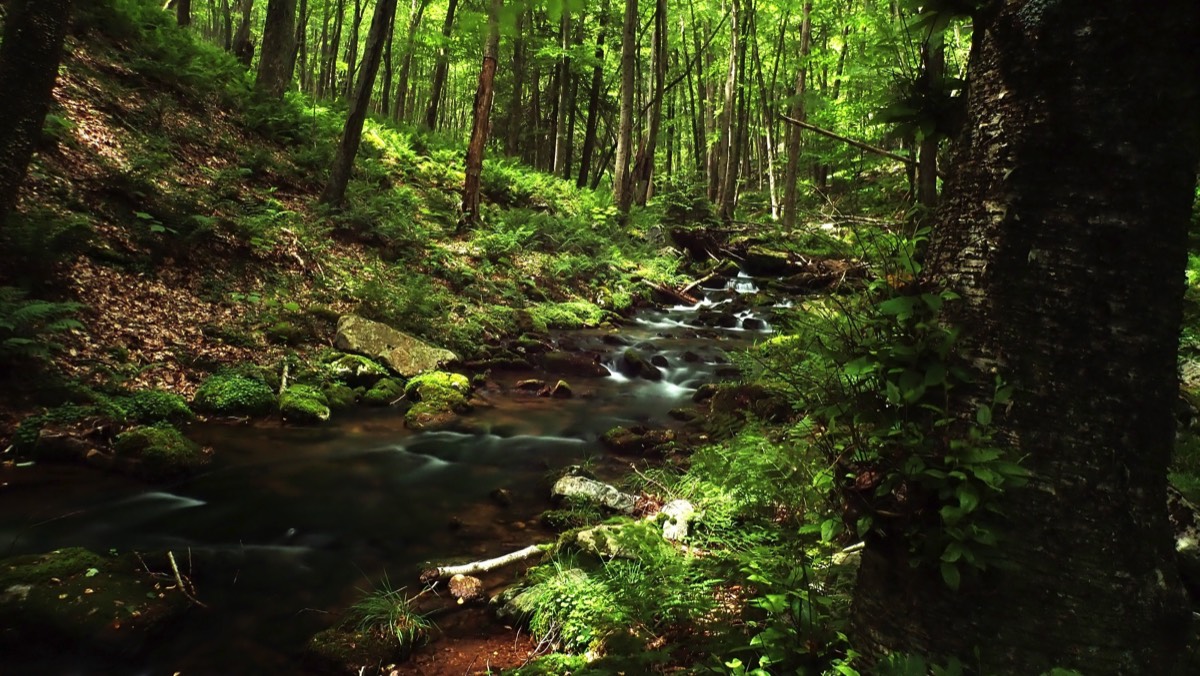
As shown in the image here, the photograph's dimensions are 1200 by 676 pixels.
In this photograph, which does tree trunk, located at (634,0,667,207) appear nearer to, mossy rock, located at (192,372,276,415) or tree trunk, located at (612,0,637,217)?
tree trunk, located at (612,0,637,217)

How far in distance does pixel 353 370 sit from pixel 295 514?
3649 mm

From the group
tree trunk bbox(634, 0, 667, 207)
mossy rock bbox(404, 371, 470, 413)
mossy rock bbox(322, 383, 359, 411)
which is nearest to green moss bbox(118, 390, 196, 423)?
mossy rock bbox(322, 383, 359, 411)

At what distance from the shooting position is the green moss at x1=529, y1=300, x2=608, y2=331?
13494mm

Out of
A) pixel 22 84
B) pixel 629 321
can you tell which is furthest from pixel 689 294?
pixel 22 84

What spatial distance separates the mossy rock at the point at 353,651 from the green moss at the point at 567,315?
9418 millimetres

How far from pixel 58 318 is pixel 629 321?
37.2 feet

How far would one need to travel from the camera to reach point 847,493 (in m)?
2.25

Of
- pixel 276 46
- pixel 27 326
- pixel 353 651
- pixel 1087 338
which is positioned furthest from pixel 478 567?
pixel 276 46

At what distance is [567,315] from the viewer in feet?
46.7

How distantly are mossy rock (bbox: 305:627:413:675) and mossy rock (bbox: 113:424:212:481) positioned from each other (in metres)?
3.42

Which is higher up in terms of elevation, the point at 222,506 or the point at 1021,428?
the point at 1021,428

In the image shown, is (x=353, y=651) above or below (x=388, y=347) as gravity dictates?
below

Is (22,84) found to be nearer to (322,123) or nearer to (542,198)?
(322,123)

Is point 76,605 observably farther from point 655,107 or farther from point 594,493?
point 655,107
